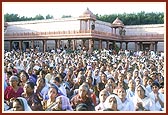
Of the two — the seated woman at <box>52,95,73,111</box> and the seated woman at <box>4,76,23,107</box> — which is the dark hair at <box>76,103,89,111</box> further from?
the seated woman at <box>4,76,23,107</box>

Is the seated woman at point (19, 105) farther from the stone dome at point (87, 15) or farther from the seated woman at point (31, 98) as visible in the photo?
the stone dome at point (87, 15)

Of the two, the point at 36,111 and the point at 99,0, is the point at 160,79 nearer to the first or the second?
the point at 99,0

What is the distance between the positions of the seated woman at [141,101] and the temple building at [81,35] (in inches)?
967

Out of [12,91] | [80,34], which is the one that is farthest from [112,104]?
[80,34]

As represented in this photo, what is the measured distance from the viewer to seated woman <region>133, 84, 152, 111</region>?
5742 mm

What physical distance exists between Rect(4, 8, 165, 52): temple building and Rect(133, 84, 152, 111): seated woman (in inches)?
967

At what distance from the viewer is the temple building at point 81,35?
32688 mm

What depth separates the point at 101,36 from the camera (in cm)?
3288

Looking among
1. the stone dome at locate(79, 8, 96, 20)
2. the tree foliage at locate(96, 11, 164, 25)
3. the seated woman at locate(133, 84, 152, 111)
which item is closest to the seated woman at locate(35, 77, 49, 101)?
the seated woman at locate(133, 84, 152, 111)

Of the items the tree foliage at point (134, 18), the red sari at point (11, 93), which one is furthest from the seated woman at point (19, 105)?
the tree foliage at point (134, 18)

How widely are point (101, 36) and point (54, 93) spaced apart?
27.4m

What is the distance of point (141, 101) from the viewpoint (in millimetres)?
5812

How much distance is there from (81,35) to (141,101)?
26095 mm

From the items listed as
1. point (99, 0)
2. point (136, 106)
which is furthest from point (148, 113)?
point (99, 0)
